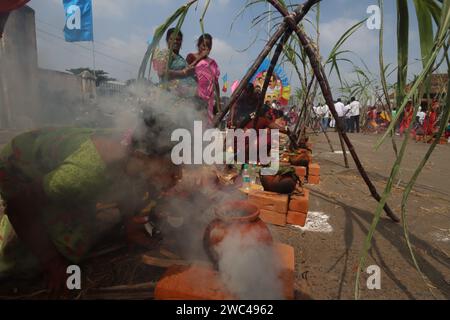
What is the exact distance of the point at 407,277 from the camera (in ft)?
7.25

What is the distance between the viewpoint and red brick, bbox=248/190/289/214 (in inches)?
124

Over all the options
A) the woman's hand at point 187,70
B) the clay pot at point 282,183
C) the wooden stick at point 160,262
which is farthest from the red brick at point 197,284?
the woman's hand at point 187,70

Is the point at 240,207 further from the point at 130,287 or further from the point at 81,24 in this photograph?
the point at 81,24

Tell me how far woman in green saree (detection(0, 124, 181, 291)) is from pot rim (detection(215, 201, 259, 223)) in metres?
0.51

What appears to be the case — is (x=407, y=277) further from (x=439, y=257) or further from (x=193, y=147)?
(x=193, y=147)

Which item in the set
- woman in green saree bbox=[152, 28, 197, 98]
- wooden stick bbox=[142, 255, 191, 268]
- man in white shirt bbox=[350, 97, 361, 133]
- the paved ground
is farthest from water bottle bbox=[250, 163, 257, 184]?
man in white shirt bbox=[350, 97, 361, 133]

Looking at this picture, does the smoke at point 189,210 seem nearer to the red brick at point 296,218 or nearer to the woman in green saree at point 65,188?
the woman in green saree at point 65,188

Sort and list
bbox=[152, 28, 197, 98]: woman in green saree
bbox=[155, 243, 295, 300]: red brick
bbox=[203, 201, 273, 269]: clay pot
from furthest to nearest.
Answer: bbox=[152, 28, 197, 98]: woman in green saree, bbox=[203, 201, 273, 269]: clay pot, bbox=[155, 243, 295, 300]: red brick

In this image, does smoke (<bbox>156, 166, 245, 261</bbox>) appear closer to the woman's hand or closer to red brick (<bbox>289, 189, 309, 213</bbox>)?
red brick (<bbox>289, 189, 309, 213</bbox>)

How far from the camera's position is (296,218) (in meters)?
3.18

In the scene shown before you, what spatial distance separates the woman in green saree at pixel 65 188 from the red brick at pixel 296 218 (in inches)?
66.4

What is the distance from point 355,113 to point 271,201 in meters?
15.1
